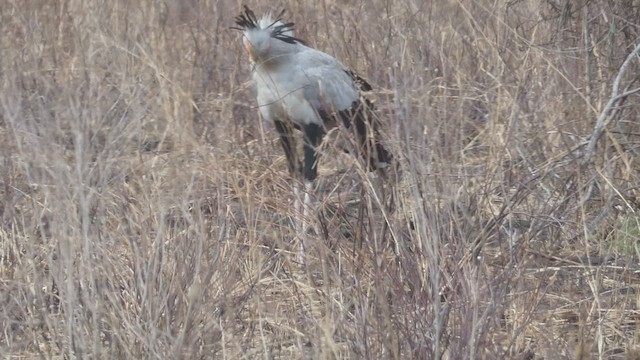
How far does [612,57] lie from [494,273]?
5.87 ft

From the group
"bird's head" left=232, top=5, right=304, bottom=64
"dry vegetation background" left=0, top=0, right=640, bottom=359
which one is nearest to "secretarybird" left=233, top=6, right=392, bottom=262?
"bird's head" left=232, top=5, right=304, bottom=64

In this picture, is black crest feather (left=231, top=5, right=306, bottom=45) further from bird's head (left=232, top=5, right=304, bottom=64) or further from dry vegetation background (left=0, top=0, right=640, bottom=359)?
dry vegetation background (left=0, top=0, right=640, bottom=359)

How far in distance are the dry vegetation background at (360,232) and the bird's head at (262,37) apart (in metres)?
0.39

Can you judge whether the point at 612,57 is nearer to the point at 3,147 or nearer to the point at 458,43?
the point at 458,43

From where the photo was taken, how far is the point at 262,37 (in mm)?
5051

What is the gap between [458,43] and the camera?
20.4 feet

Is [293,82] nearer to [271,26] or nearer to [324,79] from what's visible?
[324,79]

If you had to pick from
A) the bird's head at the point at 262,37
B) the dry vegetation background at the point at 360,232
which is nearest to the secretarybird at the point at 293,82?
the bird's head at the point at 262,37

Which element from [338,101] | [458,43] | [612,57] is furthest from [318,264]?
[458,43]

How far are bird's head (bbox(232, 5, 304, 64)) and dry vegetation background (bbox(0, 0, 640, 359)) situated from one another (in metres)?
0.39

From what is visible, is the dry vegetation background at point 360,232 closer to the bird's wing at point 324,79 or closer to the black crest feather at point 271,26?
the bird's wing at point 324,79

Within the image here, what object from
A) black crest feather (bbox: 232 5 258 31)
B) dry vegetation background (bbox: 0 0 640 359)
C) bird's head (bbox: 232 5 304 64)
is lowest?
dry vegetation background (bbox: 0 0 640 359)

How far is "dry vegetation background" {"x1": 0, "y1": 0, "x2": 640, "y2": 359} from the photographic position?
9.96 ft

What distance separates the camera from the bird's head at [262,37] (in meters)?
5.06
